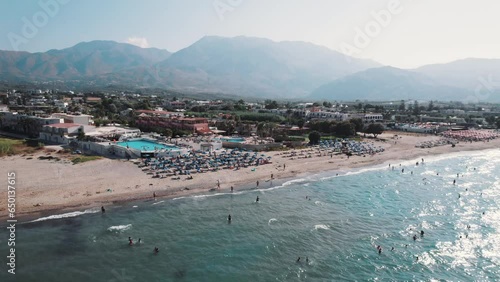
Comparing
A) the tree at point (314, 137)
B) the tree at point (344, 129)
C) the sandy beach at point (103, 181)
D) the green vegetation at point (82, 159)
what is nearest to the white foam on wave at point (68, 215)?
the sandy beach at point (103, 181)

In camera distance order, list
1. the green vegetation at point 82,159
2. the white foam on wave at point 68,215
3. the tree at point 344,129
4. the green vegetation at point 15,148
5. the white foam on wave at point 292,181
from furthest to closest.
A: the tree at point 344,129
the green vegetation at point 15,148
the green vegetation at point 82,159
the white foam on wave at point 292,181
the white foam on wave at point 68,215

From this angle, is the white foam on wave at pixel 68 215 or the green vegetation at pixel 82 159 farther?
the green vegetation at pixel 82 159

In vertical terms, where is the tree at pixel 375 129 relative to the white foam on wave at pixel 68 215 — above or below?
above

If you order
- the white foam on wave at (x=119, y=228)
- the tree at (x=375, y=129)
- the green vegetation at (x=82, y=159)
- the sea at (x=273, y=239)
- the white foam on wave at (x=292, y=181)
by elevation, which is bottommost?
the sea at (x=273, y=239)

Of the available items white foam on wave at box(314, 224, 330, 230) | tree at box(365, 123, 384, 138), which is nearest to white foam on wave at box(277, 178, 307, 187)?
white foam on wave at box(314, 224, 330, 230)

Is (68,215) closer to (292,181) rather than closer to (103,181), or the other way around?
(103,181)

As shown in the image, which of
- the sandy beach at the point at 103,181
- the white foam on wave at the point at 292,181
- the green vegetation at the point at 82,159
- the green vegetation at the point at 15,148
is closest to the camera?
the sandy beach at the point at 103,181

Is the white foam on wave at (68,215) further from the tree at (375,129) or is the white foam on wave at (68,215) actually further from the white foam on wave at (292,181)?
the tree at (375,129)

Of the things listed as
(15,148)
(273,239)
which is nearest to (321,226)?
(273,239)
